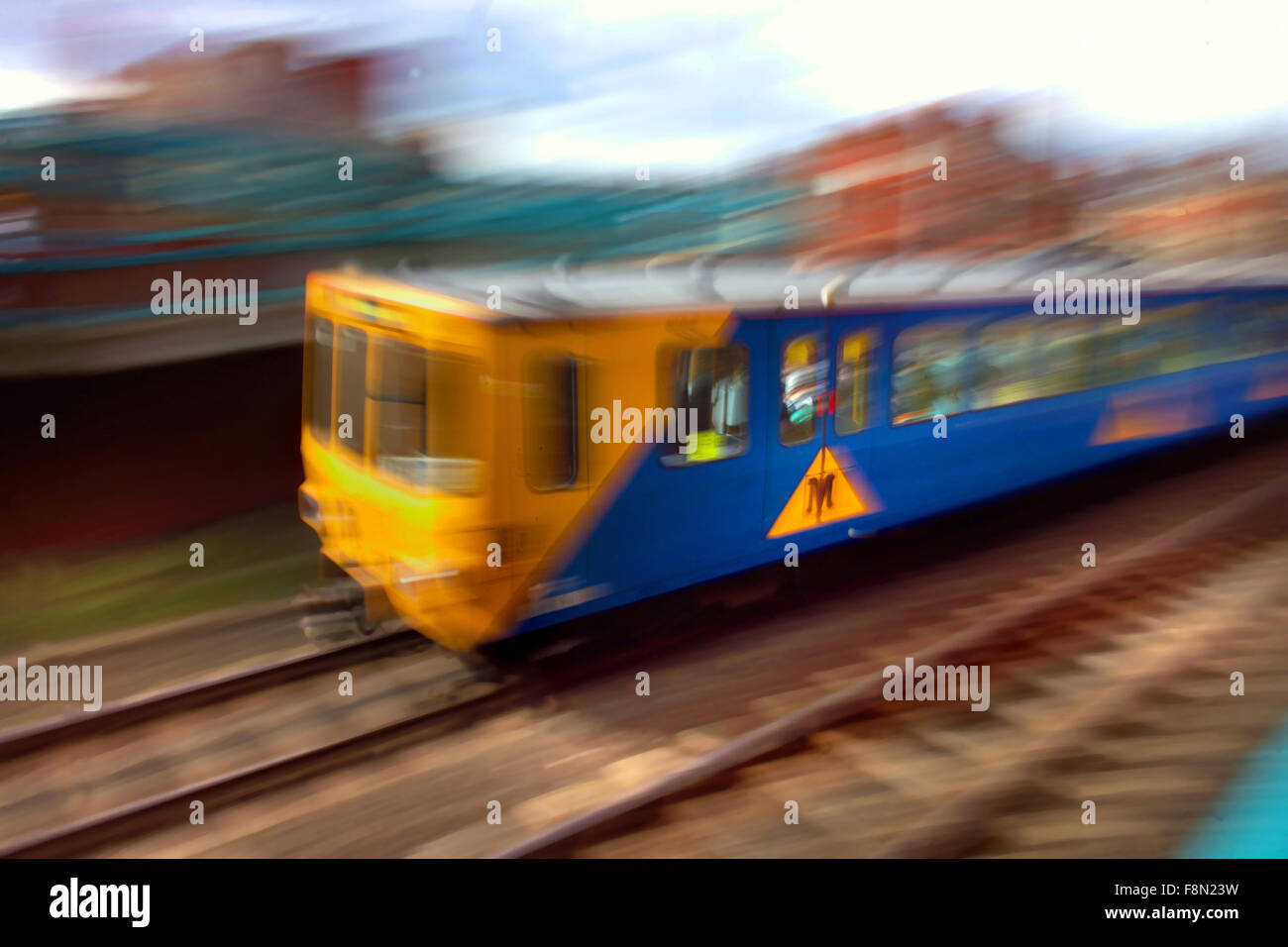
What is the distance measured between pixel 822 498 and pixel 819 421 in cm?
52

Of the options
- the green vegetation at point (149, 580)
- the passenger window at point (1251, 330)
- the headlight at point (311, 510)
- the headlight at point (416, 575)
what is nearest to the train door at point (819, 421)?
the headlight at point (416, 575)

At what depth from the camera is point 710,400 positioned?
5.11 metres

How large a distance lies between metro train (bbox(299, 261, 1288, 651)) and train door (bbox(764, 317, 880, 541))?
13mm

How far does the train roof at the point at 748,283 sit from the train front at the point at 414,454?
257 millimetres

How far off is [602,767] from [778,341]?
2.62 meters

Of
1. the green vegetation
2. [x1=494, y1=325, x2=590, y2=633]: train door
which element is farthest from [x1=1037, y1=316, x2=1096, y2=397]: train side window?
the green vegetation

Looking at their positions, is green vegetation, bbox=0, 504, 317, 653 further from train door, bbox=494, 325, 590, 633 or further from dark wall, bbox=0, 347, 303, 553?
train door, bbox=494, 325, 590, 633

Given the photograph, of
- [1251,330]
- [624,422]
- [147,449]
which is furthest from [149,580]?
[1251,330]

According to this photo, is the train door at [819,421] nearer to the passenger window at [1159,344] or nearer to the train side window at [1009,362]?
the train side window at [1009,362]

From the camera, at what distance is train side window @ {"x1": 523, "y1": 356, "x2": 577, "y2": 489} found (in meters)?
4.49

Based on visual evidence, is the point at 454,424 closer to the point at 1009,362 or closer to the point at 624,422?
the point at 624,422

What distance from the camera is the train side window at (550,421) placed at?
4.49m
